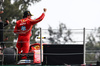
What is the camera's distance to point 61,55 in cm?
571

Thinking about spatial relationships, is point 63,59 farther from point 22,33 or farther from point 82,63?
point 22,33

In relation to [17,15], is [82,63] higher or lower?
lower

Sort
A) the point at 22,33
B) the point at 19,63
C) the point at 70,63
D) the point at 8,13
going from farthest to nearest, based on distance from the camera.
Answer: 1. the point at 8,13
2. the point at 22,33
3. the point at 19,63
4. the point at 70,63

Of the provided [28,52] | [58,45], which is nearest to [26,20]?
[28,52]

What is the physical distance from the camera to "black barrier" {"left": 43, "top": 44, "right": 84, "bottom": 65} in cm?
568

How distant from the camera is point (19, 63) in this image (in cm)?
635

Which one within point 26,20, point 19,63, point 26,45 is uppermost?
point 26,20

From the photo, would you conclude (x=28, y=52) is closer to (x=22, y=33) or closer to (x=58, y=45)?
(x=22, y=33)

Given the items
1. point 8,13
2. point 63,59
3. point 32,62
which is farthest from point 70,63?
point 8,13

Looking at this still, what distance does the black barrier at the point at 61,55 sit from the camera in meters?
5.68

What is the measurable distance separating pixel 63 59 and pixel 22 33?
162 centimetres

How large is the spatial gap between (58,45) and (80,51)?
509 millimetres

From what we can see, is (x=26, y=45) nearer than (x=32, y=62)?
No

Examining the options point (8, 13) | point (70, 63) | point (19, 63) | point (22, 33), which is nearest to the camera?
point (70, 63)
